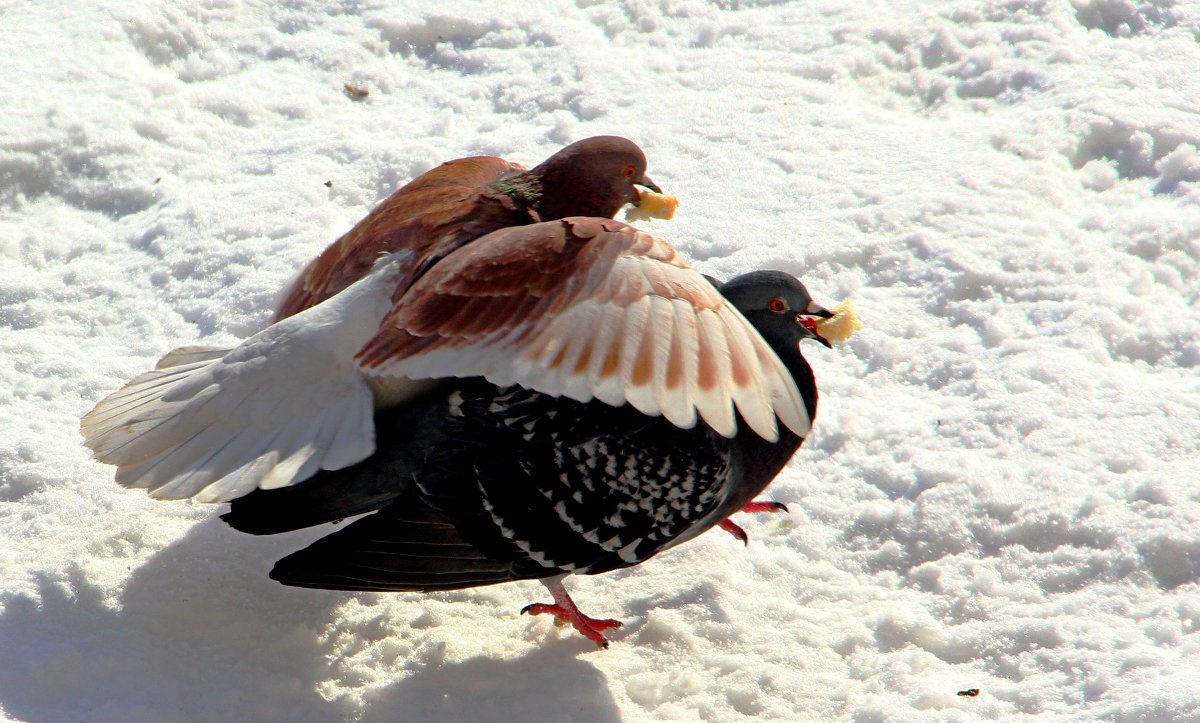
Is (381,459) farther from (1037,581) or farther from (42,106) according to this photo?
(42,106)

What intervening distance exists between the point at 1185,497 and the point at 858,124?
8.56ft

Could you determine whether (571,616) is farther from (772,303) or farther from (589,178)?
(589,178)

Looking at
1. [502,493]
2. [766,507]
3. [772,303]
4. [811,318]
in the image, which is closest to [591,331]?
[502,493]

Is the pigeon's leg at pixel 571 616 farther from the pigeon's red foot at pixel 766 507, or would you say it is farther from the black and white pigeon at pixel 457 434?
the pigeon's red foot at pixel 766 507

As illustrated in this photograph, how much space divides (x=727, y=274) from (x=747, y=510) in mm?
1215

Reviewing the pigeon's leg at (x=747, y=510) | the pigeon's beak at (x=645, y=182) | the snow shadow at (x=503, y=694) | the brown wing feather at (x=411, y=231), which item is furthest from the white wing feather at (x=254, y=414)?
the pigeon's leg at (x=747, y=510)

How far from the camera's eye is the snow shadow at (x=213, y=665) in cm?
288

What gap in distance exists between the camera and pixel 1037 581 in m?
3.49

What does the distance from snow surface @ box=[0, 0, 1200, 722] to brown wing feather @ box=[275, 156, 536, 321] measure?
78cm

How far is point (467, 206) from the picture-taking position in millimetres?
3639

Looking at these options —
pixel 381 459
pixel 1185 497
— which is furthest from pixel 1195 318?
pixel 381 459

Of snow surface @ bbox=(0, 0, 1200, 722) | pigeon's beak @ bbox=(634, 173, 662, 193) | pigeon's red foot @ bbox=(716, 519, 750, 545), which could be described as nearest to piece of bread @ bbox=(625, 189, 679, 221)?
pigeon's beak @ bbox=(634, 173, 662, 193)

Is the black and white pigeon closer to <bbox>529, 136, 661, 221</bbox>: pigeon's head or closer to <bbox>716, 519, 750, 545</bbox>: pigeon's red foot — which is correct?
<bbox>716, 519, 750, 545</bbox>: pigeon's red foot

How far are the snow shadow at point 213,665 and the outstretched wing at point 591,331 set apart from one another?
0.83 metres
